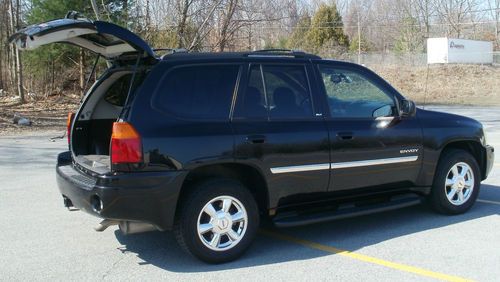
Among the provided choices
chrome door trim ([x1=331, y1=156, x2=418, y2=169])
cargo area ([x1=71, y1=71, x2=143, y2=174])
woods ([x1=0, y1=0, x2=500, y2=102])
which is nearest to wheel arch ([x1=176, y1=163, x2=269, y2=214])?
chrome door trim ([x1=331, y1=156, x2=418, y2=169])

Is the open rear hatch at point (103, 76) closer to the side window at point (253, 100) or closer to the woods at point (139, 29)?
the side window at point (253, 100)

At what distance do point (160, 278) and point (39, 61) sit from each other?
25.7 meters

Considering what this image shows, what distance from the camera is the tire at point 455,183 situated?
632 cm

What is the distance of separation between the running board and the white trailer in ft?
125

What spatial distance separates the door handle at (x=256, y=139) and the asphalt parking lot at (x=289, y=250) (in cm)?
107

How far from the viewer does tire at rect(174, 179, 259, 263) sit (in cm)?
482

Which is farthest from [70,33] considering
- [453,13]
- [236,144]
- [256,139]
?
[453,13]

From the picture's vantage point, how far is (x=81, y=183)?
495cm

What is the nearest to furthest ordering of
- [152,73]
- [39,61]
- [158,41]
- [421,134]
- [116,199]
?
[116,199], [152,73], [421,134], [158,41], [39,61]

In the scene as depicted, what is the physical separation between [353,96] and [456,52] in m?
42.0

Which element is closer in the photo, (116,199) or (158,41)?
(116,199)

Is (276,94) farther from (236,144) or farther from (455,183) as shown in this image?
(455,183)

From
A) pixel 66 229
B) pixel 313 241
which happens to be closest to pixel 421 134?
pixel 313 241

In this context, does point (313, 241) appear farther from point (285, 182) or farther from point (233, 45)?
point (233, 45)
